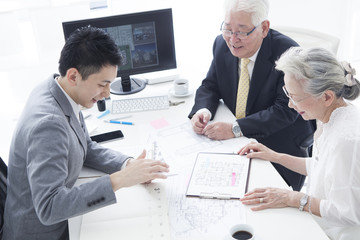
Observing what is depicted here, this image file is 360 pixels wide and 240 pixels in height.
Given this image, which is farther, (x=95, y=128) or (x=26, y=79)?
(x=26, y=79)

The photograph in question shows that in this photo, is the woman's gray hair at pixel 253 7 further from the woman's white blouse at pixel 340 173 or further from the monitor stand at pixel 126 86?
the monitor stand at pixel 126 86

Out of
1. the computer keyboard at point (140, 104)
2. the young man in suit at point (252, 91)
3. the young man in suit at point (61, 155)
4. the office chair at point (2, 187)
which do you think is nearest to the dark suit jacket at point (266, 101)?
the young man in suit at point (252, 91)

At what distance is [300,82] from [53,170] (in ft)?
3.23

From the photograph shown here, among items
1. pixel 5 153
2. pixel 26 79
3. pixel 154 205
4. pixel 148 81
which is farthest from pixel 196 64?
pixel 154 205

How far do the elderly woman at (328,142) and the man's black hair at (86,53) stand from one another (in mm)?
707

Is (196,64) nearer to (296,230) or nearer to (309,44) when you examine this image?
(309,44)

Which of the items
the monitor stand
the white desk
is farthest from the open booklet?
the monitor stand

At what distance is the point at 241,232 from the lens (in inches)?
47.8

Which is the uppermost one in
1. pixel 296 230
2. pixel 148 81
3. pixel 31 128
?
pixel 31 128

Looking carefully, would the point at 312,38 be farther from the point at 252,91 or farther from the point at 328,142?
the point at 328,142

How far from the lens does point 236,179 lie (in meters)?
1.59

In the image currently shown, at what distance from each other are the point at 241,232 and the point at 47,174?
689mm

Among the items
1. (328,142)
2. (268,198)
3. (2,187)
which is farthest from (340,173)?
(2,187)

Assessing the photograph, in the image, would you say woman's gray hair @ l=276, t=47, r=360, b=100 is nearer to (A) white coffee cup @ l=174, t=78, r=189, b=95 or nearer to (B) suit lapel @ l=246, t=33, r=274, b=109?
(B) suit lapel @ l=246, t=33, r=274, b=109
